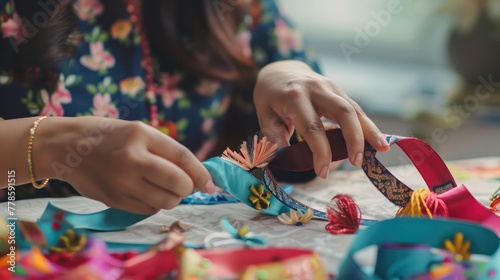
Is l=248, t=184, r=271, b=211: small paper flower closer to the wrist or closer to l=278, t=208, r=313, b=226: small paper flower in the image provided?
l=278, t=208, r=313, b=226: small paper flower

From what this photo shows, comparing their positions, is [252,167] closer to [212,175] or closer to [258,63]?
[212,175]

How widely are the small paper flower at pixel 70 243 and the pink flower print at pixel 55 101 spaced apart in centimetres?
47

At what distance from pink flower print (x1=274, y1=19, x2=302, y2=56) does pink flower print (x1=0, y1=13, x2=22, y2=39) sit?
0.46 m

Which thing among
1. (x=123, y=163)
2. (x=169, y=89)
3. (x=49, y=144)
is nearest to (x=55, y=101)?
(x=169, y=89)

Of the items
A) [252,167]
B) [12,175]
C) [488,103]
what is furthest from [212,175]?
[488,103]

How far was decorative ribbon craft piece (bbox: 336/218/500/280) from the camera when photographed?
1.29 ft

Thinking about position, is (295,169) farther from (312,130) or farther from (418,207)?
(418,207)

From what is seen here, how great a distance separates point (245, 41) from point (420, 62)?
35.8 inches

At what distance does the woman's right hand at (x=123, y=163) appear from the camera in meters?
0.52

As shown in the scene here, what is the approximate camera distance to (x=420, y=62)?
1818 millimetres

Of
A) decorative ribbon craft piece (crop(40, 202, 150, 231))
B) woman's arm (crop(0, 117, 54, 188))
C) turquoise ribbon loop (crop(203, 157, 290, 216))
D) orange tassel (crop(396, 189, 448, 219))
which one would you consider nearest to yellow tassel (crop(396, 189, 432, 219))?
orange tassel (crop(396, 189, 448, 219))

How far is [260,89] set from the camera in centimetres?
79

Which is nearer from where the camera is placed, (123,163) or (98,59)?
(123,163)

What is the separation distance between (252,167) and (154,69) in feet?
1.49
